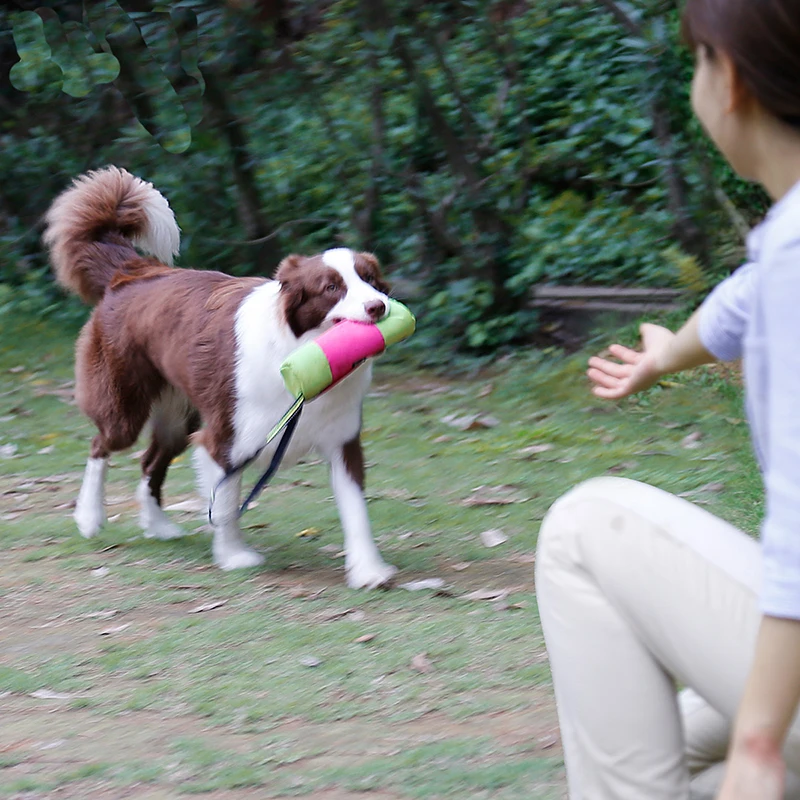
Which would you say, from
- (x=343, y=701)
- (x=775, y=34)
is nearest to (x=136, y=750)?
(x=343, y=701)

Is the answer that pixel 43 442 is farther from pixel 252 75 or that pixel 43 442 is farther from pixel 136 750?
pixel 136 750

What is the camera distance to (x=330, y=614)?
12.1 feet

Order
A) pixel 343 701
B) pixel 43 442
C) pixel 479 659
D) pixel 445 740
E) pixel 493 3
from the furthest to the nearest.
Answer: pixel 493 3, pixel 43 442, pixel 479 659, pixel 343 701, pixel 445 740

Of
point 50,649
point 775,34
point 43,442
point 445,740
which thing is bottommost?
point 43,442

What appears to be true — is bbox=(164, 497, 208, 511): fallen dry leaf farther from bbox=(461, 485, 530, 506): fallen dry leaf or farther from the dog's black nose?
the dog's black nose

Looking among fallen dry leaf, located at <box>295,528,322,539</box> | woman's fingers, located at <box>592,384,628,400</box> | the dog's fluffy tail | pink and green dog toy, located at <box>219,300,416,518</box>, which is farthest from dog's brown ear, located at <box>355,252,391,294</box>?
woman's fingers, located at <box>592,384,628,400</box>

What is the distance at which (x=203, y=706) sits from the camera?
2945mm

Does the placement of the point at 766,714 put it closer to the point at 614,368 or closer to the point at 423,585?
the point at 614,368

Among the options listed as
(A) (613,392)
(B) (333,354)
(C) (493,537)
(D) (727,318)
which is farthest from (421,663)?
(D) (727,318)

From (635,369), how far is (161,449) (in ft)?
11.0

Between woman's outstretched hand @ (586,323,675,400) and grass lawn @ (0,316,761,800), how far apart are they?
796 millimetres

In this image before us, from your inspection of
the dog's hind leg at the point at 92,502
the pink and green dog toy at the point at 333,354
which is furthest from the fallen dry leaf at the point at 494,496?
the dog's hind leg at the point at 92,502

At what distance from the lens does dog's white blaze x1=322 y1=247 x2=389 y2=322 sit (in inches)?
153

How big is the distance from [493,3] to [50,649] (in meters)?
5.22
